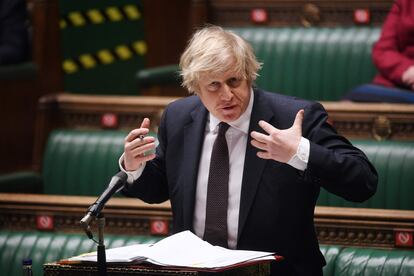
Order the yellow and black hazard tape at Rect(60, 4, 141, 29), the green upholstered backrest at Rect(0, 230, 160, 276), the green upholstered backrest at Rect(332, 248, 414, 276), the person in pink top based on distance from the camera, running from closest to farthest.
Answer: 1. the green upholstered backrest at Rect(332, 248, 414, 276)
2. the green upholstered backrest at Rect(0, 230, 160, 276)
3. the person in pink top
4. the yellow and black hazard tape at Rect(60, 4, 141, 29)

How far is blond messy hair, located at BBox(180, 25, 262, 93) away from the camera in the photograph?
1.83m

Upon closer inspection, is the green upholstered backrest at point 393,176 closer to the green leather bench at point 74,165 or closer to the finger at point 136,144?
the green leather bench at point 74,165

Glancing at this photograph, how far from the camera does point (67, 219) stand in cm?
245

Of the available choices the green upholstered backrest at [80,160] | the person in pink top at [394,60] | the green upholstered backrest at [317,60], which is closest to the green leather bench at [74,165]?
the green upholstered backrest at [80,160]

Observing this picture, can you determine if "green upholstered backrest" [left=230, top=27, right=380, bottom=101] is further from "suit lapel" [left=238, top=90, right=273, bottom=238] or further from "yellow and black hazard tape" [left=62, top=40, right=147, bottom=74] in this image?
"suit lapel" [left=238, top=90, right=273, bottom=238]

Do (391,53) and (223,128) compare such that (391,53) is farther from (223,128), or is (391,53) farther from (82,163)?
(223,128)

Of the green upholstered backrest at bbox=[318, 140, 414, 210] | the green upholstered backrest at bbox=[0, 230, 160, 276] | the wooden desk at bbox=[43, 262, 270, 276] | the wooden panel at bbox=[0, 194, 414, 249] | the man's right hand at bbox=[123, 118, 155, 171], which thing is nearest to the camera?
the wooden desk at bbox=[43, 262, 270, 276]

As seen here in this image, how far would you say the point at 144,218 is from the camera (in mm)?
2398

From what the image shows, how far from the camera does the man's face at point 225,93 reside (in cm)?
184

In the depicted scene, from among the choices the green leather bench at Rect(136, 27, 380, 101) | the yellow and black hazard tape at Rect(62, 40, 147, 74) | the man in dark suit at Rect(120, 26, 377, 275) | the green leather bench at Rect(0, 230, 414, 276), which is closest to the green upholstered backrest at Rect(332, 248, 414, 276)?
the green leather bench at Rect(0, 230, 414, 276)

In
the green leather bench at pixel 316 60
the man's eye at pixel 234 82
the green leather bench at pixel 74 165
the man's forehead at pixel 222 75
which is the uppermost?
the man's forehead at pixel 222 75

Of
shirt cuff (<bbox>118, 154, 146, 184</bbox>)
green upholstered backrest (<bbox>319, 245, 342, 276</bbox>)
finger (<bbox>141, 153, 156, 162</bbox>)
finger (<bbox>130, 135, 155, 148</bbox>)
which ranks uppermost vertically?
finger (<bbox>130, 135, 155, 148</bbox>)

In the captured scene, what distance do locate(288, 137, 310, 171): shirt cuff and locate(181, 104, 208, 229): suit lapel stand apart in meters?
0.24

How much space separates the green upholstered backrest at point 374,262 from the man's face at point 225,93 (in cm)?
47
